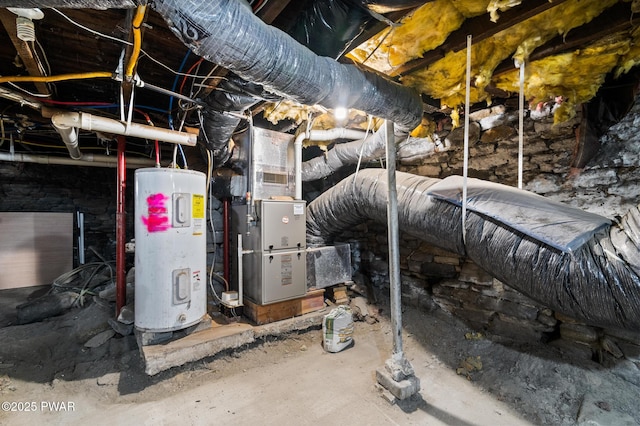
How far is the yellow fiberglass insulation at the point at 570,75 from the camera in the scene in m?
1.60

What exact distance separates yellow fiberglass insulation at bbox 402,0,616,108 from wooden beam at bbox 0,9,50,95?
2172 millimetres

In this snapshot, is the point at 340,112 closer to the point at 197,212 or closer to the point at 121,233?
the point at 197,212

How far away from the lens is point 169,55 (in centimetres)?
193

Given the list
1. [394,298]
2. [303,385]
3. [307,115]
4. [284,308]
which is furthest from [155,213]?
[394,298]

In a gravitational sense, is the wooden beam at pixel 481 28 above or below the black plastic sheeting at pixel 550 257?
above

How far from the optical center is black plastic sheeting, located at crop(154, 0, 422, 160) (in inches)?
37.4

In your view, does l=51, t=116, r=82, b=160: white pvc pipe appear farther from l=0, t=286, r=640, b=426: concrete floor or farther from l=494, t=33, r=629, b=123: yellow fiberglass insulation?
l=494, t=33, r=629, b=123: yellow fiberglass insulation

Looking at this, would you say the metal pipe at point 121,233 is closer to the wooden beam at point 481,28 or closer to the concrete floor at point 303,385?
the concrete floor at point 303,385

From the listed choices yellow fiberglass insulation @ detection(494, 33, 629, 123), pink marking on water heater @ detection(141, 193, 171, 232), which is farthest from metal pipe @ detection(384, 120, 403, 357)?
pink marking on water heater @ detection(141, 193, 171, 232)

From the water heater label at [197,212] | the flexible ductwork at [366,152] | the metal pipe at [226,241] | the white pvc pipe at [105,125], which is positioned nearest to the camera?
the white pvc pipe at [105,125]

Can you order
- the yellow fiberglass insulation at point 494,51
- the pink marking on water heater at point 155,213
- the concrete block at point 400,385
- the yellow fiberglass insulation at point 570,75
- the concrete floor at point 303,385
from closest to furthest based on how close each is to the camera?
1. the yellow fiberglass insulation at point 494,51
2. the yellow fiberglass insulation at point 570,75
3. the concrete floor at point 303,385
4. the concrete block at point 400,385
5. the pink marking on water heater at point 155,213

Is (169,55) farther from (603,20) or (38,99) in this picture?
(603,20)

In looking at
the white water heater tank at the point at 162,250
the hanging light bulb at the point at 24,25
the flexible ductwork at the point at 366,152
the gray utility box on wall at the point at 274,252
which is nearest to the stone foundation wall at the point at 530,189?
the flexible ductwork at the point at 366,152

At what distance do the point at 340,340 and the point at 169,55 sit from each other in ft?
8.65
